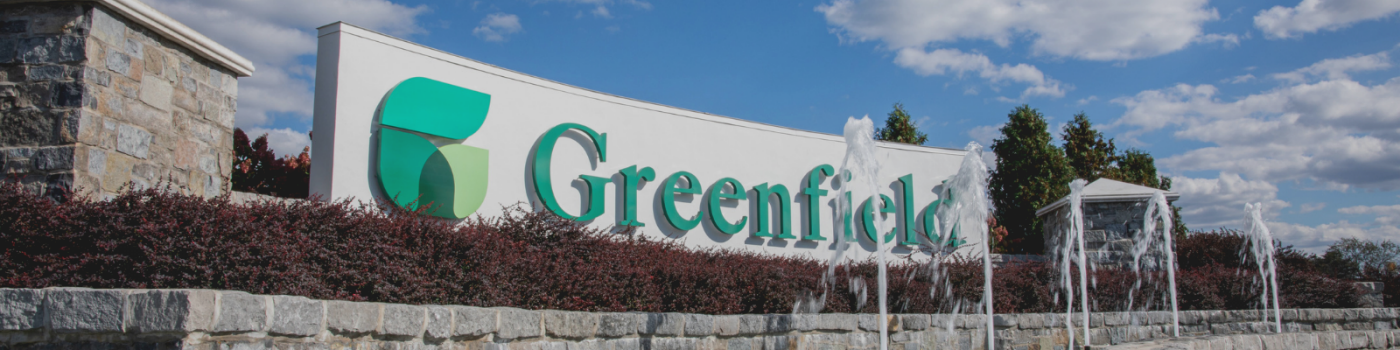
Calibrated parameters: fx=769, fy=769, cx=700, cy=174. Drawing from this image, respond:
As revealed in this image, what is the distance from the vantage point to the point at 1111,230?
1344 cm

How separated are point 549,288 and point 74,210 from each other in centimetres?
309

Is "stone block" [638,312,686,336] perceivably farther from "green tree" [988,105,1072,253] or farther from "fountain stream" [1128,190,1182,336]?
"green tree" [988,105,1072,253]

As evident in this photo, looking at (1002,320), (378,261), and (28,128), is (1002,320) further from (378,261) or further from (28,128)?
(28,128)

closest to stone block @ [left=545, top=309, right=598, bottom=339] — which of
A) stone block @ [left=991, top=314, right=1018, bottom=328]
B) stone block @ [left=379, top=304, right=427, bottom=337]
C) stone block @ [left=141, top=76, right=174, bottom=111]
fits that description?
stone block @ [left=379, top=304, right=427, bottom=337]

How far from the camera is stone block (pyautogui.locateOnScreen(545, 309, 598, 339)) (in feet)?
18.7

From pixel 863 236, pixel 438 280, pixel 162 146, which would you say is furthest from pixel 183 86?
pixel 863 236

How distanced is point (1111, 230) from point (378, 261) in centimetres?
1250

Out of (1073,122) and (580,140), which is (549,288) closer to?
(580,140)

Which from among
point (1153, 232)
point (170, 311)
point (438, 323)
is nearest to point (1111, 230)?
point (1153, 232)

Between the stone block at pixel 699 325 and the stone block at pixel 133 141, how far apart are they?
4.58 meters

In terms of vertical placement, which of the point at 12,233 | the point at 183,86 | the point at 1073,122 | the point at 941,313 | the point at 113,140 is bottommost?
the point at 941,313

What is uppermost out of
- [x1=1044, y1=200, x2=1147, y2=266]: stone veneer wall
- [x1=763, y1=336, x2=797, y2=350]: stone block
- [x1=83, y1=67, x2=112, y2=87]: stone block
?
[x1=83, y1=67, x2=112, y2=87]: stone block

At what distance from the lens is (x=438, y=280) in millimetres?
5504

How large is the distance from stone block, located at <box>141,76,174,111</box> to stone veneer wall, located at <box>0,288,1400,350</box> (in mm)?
3073
